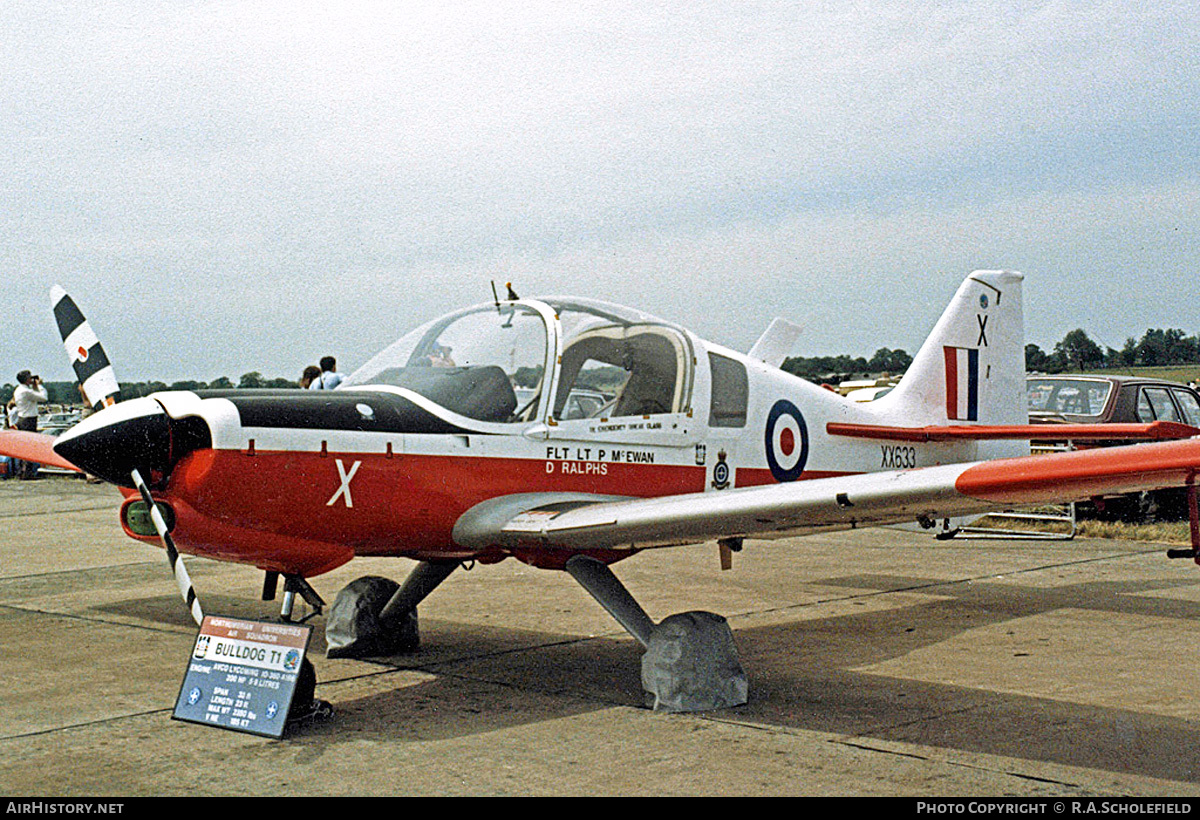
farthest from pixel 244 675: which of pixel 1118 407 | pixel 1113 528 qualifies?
pixel 1118 407

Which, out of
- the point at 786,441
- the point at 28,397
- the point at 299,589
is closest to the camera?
the point at 299,589

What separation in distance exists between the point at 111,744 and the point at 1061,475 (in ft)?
12.7

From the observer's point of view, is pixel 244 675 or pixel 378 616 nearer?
pixel 244 675

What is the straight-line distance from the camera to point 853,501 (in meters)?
4.95

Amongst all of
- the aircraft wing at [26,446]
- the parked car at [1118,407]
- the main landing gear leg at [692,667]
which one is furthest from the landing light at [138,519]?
the parked car at [1118,407]

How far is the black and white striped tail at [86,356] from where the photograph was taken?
6.48m

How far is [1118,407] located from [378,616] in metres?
9.17

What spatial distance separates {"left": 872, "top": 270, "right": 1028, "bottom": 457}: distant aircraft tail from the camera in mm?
8203

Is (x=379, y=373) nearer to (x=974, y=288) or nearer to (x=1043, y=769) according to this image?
(x=1043, y=769)

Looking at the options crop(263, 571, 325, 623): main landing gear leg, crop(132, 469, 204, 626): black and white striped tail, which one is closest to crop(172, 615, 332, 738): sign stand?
crop(132, 469, 204, 626): black and white striped tail

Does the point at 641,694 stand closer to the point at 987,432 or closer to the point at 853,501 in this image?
the point at 853,501

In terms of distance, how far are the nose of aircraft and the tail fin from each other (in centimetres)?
485

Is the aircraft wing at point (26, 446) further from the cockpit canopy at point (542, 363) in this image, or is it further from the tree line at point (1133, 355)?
the tree line at point (1133, 355)
